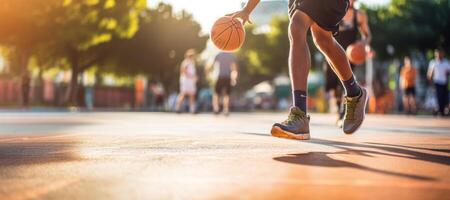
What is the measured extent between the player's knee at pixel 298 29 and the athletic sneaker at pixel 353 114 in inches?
29.6

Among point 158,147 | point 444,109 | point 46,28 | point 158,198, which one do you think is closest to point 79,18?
point 46,28

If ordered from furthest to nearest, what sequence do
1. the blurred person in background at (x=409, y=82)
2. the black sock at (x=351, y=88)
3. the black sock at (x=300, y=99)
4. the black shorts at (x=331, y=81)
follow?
the blurred person in background at (x=409, y=82)
the black shorts at (x=331, y=81)
the black sock at (x=351, y=88)
the black sock at (x=300, y=99)

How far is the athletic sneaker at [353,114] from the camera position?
5.89m

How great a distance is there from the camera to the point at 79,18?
111 ft

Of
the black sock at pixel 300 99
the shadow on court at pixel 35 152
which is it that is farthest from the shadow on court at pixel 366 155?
the shadow on court at pixel 35 152

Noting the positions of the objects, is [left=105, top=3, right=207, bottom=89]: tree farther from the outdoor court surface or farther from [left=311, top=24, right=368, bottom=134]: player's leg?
the outdoor court surface

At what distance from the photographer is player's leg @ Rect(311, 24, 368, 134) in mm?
5836

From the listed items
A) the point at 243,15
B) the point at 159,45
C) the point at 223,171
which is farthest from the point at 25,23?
the point at 223,171

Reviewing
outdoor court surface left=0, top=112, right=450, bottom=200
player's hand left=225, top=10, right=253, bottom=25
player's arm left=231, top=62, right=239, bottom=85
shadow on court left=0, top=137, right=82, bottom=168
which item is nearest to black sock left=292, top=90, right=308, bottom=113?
outdoor court surface left=0, top=112, right=450, bottom=200

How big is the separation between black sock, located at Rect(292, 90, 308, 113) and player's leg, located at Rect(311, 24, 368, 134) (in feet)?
1.54

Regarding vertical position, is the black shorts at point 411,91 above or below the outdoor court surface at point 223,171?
above

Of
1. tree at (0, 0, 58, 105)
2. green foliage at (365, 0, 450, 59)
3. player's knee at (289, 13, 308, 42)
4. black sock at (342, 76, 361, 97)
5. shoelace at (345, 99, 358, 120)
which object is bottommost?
shoelace at (345, 99, 358, 120)

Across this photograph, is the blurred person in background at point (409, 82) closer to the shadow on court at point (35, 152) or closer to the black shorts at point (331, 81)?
the black shorts at point (331, 81)

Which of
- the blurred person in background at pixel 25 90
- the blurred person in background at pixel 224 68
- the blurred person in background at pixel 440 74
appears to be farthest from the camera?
the blurred person in background at pixel 25 90
